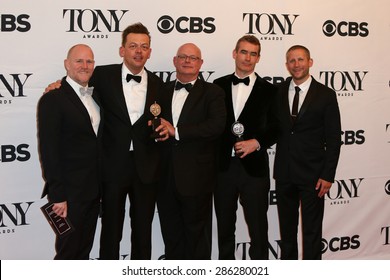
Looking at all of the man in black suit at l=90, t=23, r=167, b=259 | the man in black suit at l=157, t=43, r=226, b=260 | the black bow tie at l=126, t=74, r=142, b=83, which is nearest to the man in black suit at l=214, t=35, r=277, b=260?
the man in black suit at l=157, t=43, r=226, b=260

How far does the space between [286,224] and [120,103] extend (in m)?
1.50

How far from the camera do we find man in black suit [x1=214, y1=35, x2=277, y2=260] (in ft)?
10.4

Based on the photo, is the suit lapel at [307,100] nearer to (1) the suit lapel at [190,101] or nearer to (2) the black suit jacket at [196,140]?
(2) the black suit jacket at [196,140]

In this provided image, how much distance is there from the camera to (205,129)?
298 centimetres

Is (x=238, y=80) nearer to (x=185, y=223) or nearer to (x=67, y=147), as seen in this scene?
(x=185, y=223)

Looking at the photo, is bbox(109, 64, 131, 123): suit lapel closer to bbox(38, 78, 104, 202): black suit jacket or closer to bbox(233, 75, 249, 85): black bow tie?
bbox(38, 78, 104, 202): black suit jacket

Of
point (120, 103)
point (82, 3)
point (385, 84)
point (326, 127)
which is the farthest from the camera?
point (385, 84)

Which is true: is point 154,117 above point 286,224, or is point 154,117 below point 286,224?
above

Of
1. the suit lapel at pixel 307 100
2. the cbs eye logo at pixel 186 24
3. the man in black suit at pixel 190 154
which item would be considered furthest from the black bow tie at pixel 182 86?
the suit lapel at pixel 307 100

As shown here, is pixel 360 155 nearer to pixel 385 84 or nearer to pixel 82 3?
pixel 385 84

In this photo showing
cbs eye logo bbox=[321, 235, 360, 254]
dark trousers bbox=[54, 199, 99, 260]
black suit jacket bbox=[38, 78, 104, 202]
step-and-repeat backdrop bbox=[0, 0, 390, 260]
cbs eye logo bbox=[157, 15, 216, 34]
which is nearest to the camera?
black suit jacket bbox=[38, 78, 104, 202]

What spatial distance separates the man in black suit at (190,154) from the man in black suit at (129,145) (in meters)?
0.14

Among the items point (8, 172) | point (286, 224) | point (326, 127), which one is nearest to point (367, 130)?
point (326, 127)

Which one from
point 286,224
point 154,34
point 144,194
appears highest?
point 154,34
